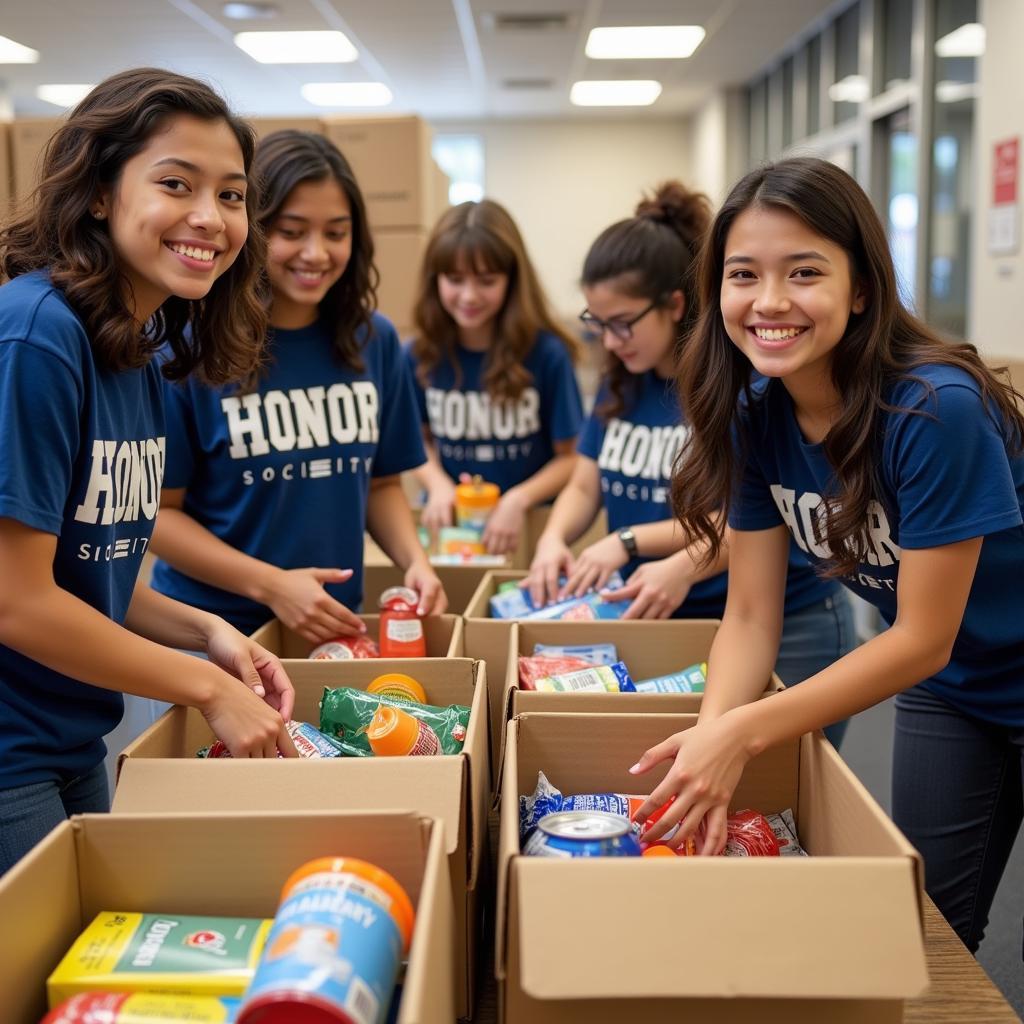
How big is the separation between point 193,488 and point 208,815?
0.94 metres

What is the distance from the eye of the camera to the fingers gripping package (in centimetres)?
183

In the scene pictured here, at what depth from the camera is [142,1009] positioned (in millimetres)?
810

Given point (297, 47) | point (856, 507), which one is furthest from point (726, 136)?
point (856, 507)

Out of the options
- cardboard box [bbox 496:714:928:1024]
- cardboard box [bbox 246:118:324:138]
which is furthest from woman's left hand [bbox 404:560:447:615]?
cardboard box [bbox 246:118:324:138]

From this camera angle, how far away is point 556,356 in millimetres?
2824

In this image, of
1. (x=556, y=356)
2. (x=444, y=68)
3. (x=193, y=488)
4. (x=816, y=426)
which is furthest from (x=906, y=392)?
(x=444, y=68)

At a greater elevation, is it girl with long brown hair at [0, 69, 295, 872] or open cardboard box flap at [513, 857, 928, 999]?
girl with long brown hair at [0, 69, 295, 872]

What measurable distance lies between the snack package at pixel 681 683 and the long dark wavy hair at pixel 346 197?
76 cm

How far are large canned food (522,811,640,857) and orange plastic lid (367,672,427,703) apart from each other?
430mm

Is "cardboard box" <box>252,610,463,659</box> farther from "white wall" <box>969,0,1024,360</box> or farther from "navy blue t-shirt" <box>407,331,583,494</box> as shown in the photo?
"white wall" <box>969,0,1024,360</box>

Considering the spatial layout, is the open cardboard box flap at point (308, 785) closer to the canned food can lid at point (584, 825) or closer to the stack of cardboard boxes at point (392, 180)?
the canned food can lid at point (584, 825)

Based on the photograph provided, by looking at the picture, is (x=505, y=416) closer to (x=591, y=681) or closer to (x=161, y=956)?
(x=591, y=681)

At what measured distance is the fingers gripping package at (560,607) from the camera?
1834 mm

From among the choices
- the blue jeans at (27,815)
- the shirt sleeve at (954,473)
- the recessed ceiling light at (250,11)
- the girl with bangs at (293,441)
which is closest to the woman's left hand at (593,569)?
the girl with bangs at (293,441)
